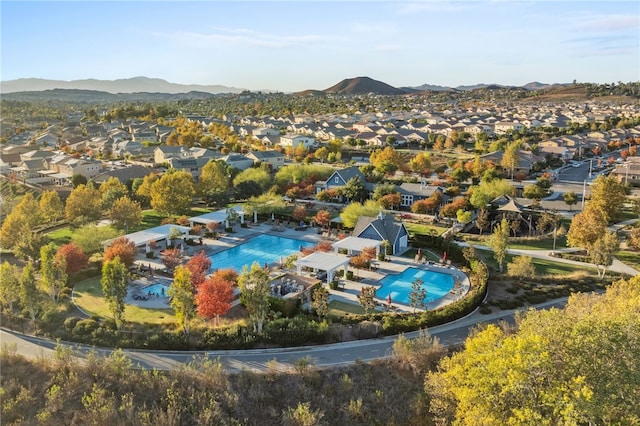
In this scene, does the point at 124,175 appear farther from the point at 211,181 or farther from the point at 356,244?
the point at 356,244

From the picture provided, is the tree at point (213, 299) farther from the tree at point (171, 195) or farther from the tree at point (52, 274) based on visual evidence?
the tree at point (171, 195)

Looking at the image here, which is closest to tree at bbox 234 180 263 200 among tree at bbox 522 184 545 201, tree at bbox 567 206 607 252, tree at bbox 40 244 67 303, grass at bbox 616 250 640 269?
tree at bbox 40 244 67 303

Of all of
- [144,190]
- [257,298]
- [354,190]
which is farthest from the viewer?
[354,190]

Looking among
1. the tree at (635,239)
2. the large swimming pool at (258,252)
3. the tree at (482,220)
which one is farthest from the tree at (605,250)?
the large swimming pool at (258,252)

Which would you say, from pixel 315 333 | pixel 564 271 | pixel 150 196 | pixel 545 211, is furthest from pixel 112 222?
pixel 545 211

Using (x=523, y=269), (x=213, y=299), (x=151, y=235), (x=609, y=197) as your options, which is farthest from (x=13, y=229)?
(x=609, y=197)

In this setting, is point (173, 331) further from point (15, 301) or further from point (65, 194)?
point (65, 194)

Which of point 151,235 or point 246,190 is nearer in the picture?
point 151,235
